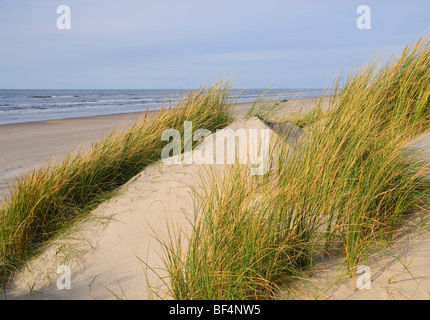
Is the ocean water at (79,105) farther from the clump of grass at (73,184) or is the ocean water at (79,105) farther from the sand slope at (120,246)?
the sand slope at (120,246)

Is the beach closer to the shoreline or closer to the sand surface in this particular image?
the sand surface

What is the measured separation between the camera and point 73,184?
3.91 meters

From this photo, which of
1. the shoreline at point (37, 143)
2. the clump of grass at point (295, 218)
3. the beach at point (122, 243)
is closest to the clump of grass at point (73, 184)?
the beach at point (122, 243)

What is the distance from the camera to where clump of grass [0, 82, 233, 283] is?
11.2 ft

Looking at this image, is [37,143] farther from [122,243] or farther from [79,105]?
[79,105]

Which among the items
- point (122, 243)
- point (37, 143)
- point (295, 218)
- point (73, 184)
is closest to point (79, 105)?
point (37, 143)

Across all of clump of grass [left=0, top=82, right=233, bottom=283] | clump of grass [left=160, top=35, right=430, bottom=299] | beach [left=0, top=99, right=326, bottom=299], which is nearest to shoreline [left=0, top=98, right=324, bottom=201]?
clump of grass [left=0, top=82, right=233, bottom=283]

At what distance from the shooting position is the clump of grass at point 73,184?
11.2 feet

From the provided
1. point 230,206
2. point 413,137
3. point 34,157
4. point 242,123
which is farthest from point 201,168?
point 34,157

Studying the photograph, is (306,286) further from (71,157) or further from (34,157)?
(34,157)

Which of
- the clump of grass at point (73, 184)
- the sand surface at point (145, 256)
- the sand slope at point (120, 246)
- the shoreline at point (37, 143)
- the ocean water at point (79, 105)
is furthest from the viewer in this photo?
the ocean water at point (79, 105)

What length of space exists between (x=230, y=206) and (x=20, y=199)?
88.8 inches
